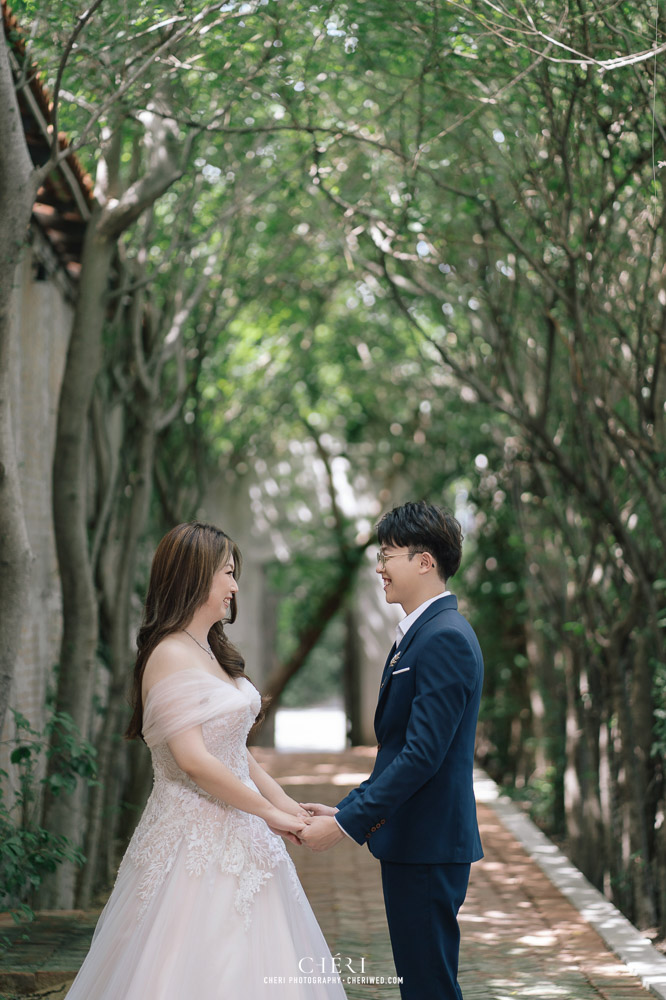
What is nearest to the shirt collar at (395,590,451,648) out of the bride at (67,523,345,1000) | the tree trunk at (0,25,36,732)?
the bride at (67,523,345,1000)

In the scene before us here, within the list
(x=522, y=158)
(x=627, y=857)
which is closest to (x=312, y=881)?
(x=627, y=857)

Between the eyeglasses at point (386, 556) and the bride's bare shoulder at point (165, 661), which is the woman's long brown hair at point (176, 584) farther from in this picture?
the eyeglasses at point (386, 556)

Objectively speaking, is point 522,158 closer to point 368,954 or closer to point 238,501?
point 368,954

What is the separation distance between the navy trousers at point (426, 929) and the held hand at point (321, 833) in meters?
0.21

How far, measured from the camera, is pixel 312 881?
6941mm

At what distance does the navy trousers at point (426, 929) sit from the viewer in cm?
288

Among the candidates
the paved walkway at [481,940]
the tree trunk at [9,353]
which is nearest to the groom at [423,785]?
the paved walkway at [481,940]

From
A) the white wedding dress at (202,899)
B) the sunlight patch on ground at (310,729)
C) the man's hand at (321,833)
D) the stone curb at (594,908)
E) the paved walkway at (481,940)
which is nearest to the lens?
the white wedding dress at (202,899)

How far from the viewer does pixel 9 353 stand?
160 inches

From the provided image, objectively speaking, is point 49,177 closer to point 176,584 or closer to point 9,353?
point 9,353

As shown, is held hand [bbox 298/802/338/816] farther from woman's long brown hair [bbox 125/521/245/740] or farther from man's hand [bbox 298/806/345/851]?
woman's long brown hair [bbox 125/521/245/740]

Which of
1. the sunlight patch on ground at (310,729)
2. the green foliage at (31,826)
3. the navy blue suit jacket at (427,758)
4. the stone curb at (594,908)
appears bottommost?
the sunlight patch on ground at (310,729)

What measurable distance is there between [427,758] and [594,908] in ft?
11.6

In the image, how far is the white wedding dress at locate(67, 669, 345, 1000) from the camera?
2.79 m
